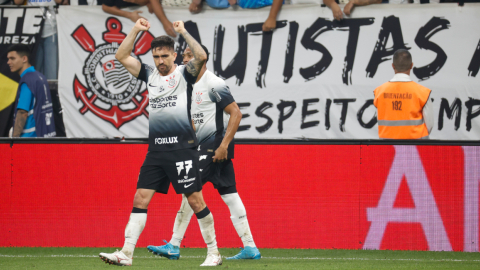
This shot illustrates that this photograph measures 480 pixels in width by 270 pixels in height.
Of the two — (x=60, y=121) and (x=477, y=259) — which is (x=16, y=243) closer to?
(x=60, y=121)

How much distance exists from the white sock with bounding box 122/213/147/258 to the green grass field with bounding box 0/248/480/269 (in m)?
0.30

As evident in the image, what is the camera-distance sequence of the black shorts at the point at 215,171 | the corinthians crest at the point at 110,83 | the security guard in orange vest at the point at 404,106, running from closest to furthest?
the black shorts at the point at 215,171 < the security guard in orange vest at the point at 404,106 < the corinthians crest at the point at 110,83

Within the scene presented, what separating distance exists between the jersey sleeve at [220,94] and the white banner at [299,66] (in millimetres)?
3351

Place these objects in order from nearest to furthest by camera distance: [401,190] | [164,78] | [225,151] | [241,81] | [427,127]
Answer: [164,78]
[225,151]
[401,190]
[427,127]
[241,81]

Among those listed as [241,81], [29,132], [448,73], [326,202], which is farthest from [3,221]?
[448,73]

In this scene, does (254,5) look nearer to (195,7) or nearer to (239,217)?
(195,7)

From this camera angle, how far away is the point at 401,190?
6.31 m

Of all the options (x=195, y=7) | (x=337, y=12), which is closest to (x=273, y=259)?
(x=337, y=12)

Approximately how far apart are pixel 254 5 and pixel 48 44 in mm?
3616

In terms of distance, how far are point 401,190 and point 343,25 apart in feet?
11.7

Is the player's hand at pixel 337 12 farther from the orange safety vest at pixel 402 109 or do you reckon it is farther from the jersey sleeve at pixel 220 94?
the jersey sleeve at pixel 220 94

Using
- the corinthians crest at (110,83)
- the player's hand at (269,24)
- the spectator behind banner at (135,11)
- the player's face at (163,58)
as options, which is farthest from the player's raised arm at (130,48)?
the corinthians crest at (110,83)

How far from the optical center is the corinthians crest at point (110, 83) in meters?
9.58

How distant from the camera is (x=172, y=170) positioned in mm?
4852
